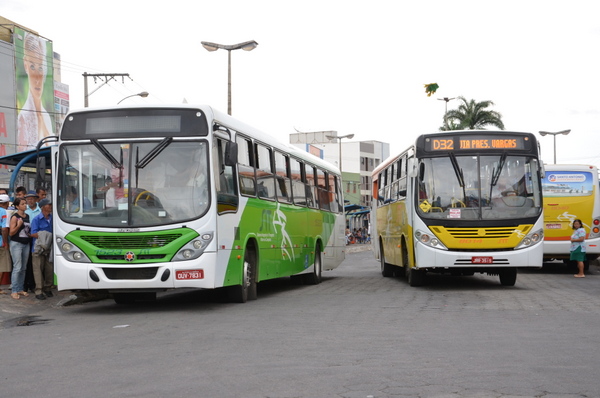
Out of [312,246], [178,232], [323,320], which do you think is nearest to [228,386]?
[323,320]

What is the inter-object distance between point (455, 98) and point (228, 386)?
66.0 m

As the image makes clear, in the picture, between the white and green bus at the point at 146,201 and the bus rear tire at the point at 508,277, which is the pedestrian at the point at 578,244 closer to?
the bus rear tire at the point at 508,277

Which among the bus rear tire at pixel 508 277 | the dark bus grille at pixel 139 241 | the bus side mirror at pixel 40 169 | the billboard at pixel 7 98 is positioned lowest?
the bus rear tire at pixel 508 277

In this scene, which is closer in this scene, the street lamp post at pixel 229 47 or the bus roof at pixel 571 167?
the bus roof at pixel 571 167

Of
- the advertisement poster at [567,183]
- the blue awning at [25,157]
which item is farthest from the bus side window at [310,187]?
the advertisement poster at [567,183]

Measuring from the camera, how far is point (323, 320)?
11.9 m

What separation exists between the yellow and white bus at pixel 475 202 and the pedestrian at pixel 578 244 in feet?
21.2

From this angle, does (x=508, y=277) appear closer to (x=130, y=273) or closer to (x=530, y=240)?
(x=530, y=240)

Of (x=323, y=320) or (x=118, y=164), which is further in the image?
(x=118, y=164)

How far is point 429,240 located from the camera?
17.2 meters

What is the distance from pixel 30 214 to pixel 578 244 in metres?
14.8

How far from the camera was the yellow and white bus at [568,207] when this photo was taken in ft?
82.7

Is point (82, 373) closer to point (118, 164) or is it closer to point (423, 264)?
point (118, 164)

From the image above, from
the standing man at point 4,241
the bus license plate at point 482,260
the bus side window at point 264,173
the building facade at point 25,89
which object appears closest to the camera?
the standing man at point 4,241
